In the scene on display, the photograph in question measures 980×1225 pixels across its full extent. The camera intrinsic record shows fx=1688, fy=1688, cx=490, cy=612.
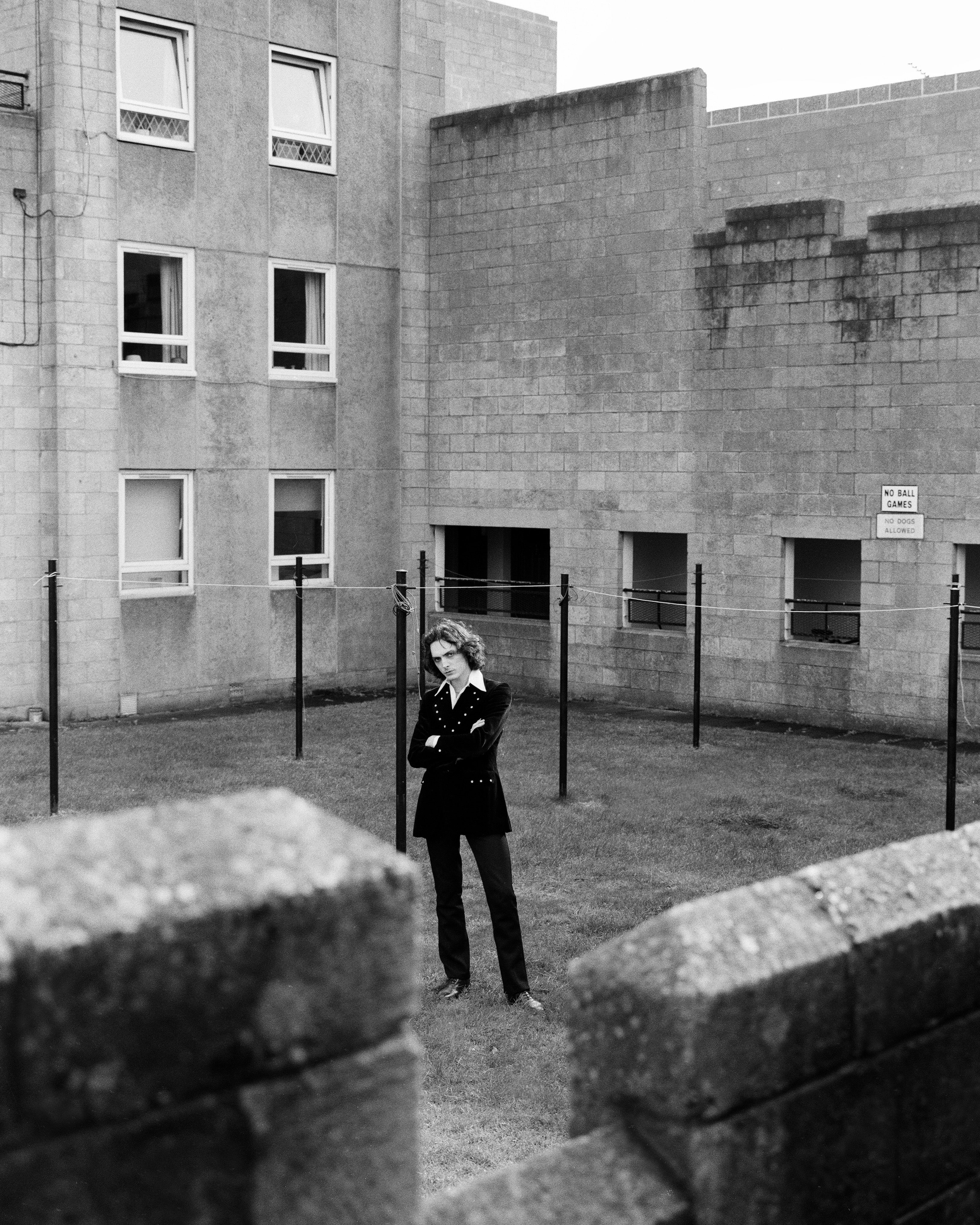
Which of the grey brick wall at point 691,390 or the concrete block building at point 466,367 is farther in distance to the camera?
the concrete block building at point 466,367

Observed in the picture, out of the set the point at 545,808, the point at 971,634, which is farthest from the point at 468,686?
the point at 971,634

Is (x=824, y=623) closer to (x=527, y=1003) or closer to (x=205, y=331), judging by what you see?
(x=205, y=331)

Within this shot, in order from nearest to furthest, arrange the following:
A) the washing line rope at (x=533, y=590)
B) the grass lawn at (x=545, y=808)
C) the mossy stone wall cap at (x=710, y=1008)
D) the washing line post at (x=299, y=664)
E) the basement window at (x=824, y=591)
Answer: the mossy stone wall cap at (x=710, y=1008)
the grass lawn at (x=545, y=808)
the washing line post at (x=299, y=664)
the washing line rope at (x=533, y=590)
the basement window at (x=824, y=591)

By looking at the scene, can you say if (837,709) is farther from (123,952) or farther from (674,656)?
(123,952)

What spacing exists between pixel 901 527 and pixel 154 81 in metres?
9.16

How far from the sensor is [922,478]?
1625 cm

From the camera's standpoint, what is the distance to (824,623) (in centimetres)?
1809

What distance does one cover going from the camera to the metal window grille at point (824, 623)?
1745cm

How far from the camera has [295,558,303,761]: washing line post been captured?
48.9 ft

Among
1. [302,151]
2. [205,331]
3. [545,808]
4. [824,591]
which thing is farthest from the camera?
[302,151]

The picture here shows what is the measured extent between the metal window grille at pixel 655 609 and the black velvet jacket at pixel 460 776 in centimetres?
1052

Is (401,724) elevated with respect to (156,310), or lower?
lower

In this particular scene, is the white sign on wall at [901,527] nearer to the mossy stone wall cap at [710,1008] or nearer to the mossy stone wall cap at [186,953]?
the mossy stone wall cap at [710,1008]

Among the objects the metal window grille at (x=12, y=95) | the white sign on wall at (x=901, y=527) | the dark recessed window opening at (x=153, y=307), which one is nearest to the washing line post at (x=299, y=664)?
the dark recessed window opening at (x=153, y=307)
